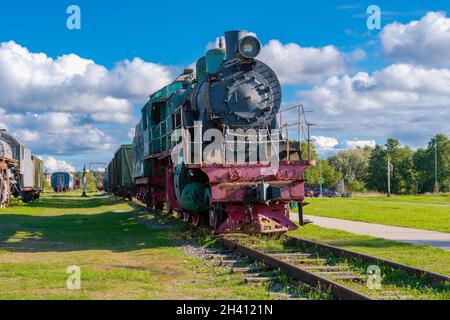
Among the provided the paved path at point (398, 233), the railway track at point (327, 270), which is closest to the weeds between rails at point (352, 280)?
the railway track at point (327, 270)

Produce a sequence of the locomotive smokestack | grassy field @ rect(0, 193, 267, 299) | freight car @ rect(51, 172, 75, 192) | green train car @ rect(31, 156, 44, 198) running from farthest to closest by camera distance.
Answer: freight car @ rect(51, 172, 75, 192), green train car @ rect(31, 156, 44, 198), the locomotive smokestack, grassy field @ rect(0, 193, 267, 299)

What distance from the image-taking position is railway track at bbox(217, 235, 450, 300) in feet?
25.4

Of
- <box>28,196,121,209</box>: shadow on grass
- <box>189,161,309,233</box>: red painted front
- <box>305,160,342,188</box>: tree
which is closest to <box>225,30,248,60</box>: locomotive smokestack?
<box>189,161,309,233</box>: red painted front

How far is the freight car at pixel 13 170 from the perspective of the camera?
32875mm

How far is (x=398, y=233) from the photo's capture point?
16.3m

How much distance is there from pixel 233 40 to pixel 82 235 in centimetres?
733

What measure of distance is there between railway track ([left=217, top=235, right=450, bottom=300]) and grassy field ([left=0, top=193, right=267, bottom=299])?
0.71 metres

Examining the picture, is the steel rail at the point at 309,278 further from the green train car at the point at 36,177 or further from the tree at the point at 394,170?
the tree at the point at 394,170

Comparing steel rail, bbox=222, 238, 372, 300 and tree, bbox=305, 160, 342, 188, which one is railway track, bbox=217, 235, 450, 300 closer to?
steel rail, bbox=222, 238, 372, 300

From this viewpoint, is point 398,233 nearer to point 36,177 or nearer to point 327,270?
point 327,270

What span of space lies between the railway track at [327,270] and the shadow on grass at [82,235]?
2.92 metres

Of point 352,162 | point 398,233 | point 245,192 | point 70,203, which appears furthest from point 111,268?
point 352,162
